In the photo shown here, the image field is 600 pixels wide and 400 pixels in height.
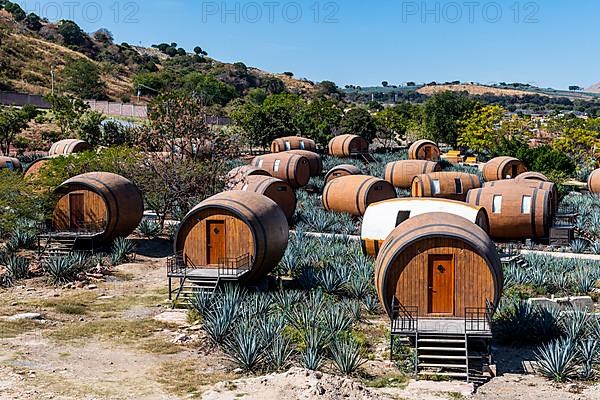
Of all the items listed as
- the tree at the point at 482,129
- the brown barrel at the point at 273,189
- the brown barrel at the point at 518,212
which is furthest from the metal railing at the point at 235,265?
the tree at the point at 482,129

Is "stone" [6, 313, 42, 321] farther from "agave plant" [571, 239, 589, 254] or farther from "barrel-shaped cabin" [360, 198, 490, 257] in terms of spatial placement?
"agave plant" [571, 239, 589, 254]

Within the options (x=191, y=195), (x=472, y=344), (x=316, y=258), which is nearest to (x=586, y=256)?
(x=316, y=258)

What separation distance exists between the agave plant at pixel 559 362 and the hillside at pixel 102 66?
2839 inches

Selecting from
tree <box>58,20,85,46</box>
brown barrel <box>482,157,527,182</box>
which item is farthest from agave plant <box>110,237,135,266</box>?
tree <box>58,20,85,46</box>

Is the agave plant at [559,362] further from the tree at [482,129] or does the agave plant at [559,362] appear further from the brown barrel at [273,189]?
the tree at [482,129]

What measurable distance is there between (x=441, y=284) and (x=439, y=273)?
0.74 ft

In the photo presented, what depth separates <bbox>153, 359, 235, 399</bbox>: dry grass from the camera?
11.4 meters

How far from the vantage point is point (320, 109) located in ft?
204

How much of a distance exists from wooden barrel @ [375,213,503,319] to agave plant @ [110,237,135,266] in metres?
10.4

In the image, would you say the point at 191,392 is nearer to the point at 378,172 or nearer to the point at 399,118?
the point at 378,172

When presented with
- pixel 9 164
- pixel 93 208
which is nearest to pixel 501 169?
pixel 93 208

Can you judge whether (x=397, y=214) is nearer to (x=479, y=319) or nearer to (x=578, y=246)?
(x=479, y=319)

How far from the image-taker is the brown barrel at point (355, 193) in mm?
28844

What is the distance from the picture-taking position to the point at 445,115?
62656 millimetres
